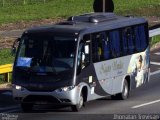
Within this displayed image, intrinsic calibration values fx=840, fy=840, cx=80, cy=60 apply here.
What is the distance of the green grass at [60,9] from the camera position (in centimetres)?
5841

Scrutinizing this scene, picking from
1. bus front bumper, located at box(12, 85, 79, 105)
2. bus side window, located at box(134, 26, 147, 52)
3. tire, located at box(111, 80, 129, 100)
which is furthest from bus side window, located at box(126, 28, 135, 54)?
bus front bumper, located at box(12, 85, 79, 105)

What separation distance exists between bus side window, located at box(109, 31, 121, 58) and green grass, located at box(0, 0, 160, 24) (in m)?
29.8

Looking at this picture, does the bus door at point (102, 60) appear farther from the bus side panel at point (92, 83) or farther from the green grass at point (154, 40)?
the green grass at point (154, 40)

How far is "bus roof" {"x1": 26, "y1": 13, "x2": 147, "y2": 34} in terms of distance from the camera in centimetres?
2306

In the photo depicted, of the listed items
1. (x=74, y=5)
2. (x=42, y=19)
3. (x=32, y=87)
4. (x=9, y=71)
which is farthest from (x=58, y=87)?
(x=74, y=5)

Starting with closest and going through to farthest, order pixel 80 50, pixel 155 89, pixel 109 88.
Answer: pixel 80 50 → pixel 109 88 → pixel 155 89

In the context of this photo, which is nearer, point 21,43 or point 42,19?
point 21,43

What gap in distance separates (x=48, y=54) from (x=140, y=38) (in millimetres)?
Result: 5116

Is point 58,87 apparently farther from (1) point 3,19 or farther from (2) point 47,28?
(1) point 3,19

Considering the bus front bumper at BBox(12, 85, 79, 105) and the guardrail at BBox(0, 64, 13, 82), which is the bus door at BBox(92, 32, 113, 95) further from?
the guardrail at BBox(0, 64, 13, 82)

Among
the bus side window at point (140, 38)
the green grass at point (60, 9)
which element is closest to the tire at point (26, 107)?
the bus side window at point (140, 38)

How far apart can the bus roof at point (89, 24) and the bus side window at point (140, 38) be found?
256mm

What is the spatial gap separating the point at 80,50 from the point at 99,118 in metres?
2.45

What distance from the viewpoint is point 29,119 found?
69.5 feet
